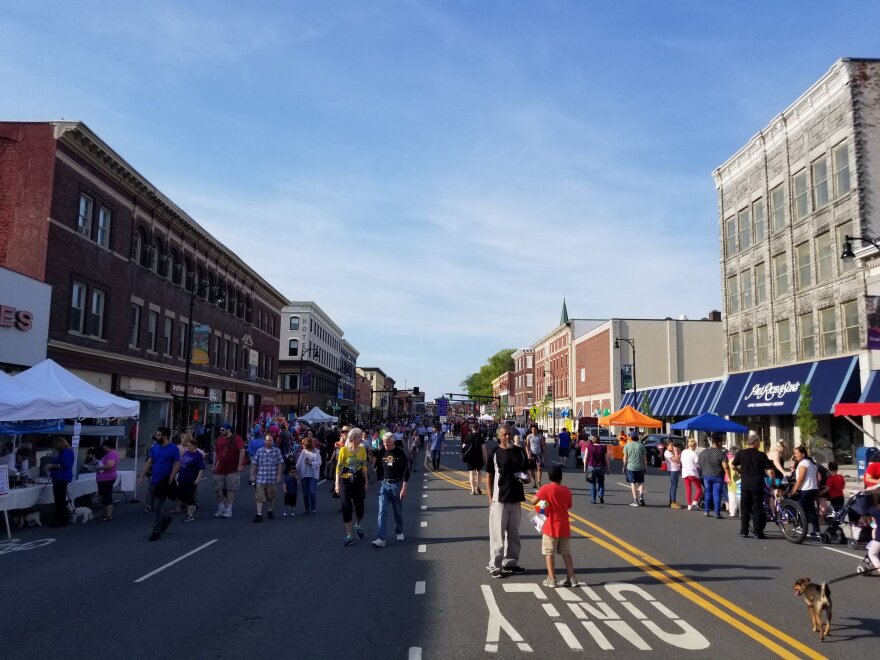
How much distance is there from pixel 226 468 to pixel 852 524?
40.5ft

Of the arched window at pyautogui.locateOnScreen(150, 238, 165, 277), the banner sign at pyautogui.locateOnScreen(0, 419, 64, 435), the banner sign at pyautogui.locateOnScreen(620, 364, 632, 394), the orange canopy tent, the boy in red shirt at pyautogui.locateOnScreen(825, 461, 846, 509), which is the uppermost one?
the arched window at pyautogui.locateOnScreen(150, 238, 165, 277)

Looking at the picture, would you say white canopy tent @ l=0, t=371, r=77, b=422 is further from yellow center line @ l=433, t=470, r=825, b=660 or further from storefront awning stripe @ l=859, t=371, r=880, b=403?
storefront awning stripe @ l=859, t=371, r=880, b=403

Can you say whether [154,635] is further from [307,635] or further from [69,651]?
[307,635]

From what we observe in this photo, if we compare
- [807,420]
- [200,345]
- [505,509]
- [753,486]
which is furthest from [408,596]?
[200,345]

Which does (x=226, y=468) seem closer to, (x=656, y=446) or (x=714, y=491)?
(x=714, y=491)

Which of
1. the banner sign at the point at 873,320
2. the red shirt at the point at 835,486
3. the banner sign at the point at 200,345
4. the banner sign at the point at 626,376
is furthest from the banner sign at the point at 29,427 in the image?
the banner sign at the point at 626,376

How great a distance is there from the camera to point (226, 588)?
27.3 ft

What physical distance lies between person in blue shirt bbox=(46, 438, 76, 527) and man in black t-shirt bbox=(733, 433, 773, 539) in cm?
1309

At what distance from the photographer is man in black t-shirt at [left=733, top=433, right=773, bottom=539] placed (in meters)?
12.4

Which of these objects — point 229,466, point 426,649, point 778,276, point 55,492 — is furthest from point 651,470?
point 426,649

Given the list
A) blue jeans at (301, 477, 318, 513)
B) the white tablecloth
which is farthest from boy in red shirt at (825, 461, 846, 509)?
the white tablecloth

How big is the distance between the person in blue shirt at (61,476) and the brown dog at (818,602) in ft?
42.8

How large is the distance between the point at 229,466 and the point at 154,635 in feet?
27.8

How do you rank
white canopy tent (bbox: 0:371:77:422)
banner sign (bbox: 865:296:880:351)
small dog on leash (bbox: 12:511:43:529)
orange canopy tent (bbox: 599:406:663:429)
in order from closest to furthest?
white canopy tent (bbox: 0:371:77:422)
small dog on leash (bbox: 12:511:43:529)
banner sign (bbox: 865:296:880:351)
orange canopy tent (bbox: 599:406:663:429)
